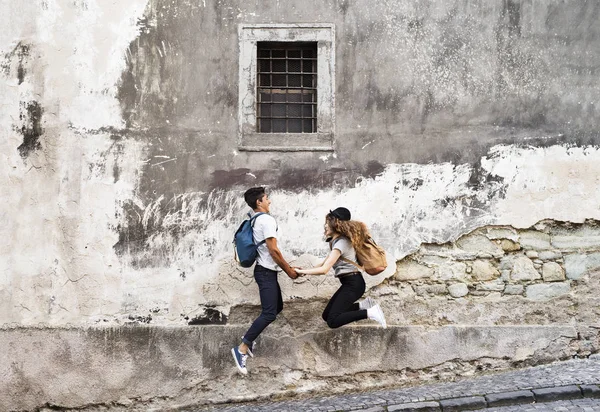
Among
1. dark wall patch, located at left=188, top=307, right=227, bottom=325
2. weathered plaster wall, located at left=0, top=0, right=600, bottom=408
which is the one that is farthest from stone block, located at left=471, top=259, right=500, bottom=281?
dark wall patch, located at left=188, top=307, right=227, bottom=325

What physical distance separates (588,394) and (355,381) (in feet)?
7.39

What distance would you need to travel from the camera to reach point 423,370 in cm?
882

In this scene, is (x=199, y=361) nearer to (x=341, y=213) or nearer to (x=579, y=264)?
(x=341, y=213)

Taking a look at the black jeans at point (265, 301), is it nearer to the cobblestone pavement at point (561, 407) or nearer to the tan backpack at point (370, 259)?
the tan backpack at point (370, 259)

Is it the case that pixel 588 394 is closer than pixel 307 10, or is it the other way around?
pixel 588 394

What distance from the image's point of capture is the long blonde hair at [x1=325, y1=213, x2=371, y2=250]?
8312 mm

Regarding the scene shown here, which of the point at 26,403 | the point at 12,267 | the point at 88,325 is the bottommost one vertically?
the point at 26,403

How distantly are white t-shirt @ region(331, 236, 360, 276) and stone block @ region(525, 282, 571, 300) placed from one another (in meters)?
1.90

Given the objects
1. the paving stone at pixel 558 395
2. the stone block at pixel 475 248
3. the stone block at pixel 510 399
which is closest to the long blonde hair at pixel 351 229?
the stone block at pixel 475 248

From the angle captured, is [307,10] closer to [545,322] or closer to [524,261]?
[524,261]

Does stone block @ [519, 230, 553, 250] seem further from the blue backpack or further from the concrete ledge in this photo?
the blue backpack

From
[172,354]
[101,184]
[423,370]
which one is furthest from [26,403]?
[423,370]

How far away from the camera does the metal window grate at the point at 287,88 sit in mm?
9055

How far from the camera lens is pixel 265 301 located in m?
8.31
